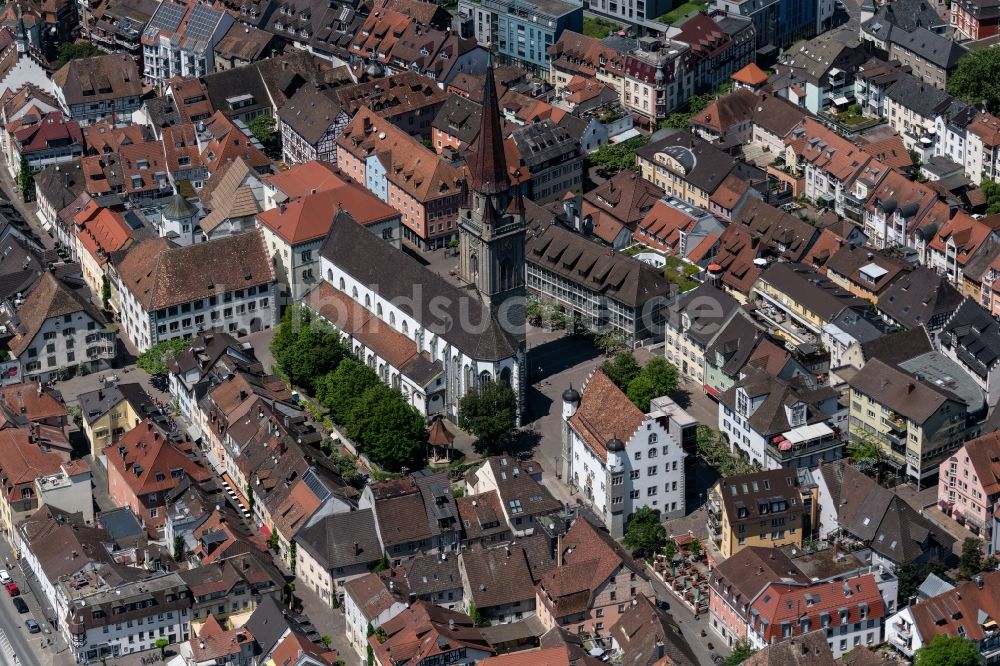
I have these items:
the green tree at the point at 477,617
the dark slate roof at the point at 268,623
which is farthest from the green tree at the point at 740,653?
the dark slate roof at the point at 268,623

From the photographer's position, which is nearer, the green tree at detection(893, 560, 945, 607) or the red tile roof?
the red tile roof

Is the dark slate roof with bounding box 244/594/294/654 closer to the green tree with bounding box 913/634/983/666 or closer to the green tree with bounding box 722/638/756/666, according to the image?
the green tree with bounding box 722/638/756/666

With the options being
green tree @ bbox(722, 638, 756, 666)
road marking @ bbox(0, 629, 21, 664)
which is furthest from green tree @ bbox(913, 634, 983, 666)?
road marking @ bbox(0, 629, 21, 664)

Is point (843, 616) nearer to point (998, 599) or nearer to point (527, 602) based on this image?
point (998, 599)

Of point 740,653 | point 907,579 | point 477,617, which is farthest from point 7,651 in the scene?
point 907,579

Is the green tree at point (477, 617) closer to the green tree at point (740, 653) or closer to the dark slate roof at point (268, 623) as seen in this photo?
the dark slate roof at point (268, 623)

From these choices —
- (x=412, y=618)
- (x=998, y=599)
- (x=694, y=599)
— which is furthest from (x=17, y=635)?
(x=998, y=599)

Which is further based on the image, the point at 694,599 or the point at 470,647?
the point at 694,599

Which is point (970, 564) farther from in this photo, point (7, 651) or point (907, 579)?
point (7, 651)
